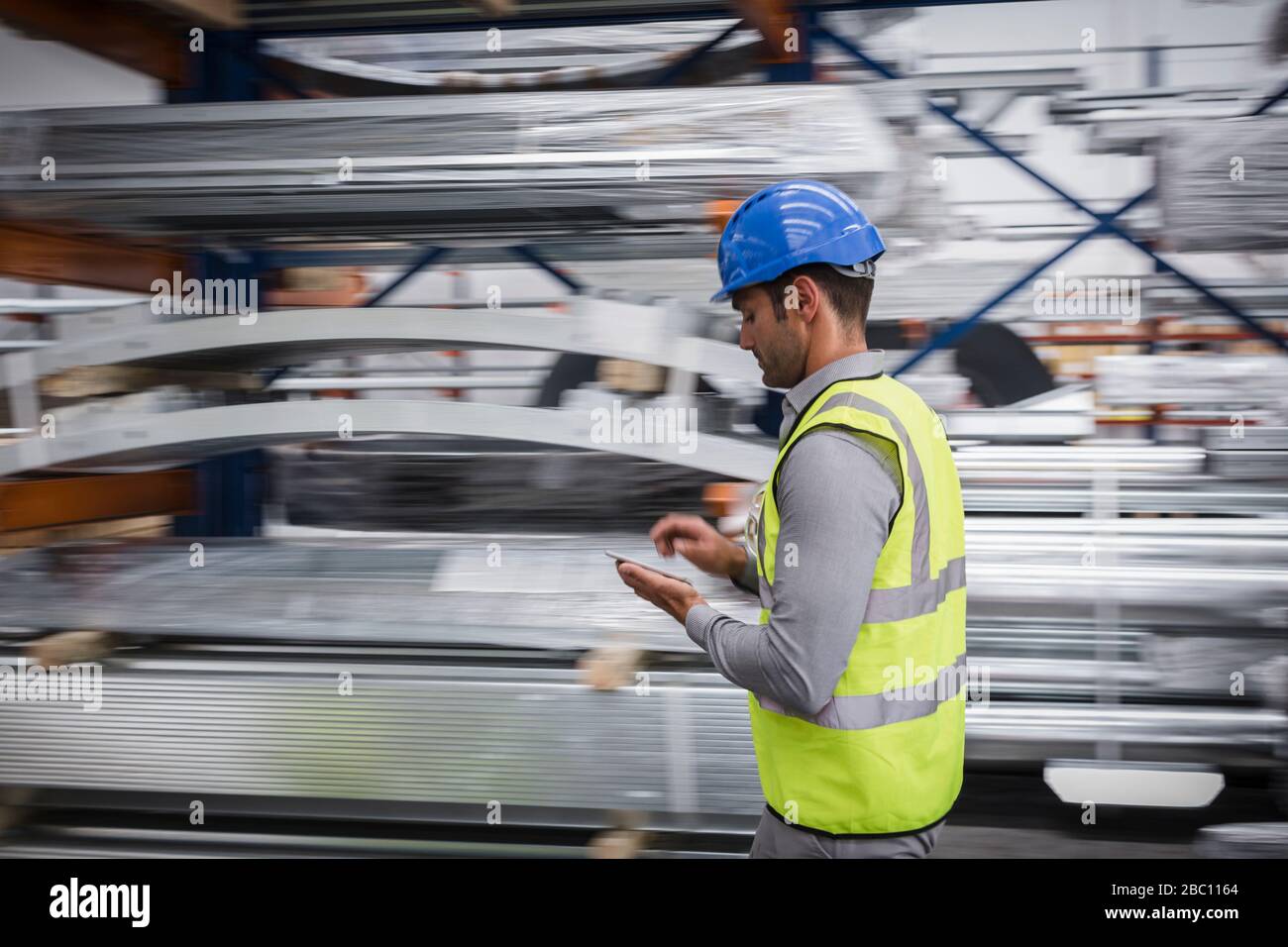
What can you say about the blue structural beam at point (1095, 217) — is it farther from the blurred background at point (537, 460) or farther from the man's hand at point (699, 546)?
the man's hand at point (699, 546)

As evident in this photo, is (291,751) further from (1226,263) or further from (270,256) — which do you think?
(1226,263)

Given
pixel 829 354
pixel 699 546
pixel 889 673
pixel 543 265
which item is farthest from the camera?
pixel 543 265

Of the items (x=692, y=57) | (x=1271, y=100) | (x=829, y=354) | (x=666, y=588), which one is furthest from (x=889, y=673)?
(x=1271, y=100)

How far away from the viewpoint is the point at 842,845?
1.52m

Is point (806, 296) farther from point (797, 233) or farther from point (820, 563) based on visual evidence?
point (820, 563)

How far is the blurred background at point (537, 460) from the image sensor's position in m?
2.62

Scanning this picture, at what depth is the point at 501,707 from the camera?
2.61m

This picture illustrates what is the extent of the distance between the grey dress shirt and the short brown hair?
0.82 feet

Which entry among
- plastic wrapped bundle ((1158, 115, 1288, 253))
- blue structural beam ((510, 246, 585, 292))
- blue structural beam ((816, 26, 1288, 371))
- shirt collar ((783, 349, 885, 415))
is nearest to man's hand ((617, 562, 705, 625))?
shirt collar ((783, 349, 885, 415))

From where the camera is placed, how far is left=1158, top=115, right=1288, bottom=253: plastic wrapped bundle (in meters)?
2.71

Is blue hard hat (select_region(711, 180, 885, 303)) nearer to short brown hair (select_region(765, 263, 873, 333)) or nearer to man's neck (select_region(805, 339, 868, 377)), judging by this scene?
short brown hair (select_region(765, 263, 873, 333))

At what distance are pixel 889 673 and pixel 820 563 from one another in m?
0.24

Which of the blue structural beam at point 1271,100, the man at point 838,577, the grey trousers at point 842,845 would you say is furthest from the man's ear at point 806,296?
the blue structural beam at point 1271,100

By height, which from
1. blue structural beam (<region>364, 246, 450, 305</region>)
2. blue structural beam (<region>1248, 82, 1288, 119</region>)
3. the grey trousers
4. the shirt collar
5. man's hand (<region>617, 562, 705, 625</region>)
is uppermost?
blue structural beam (<region>1248, 82, 1288, 119</region>)
